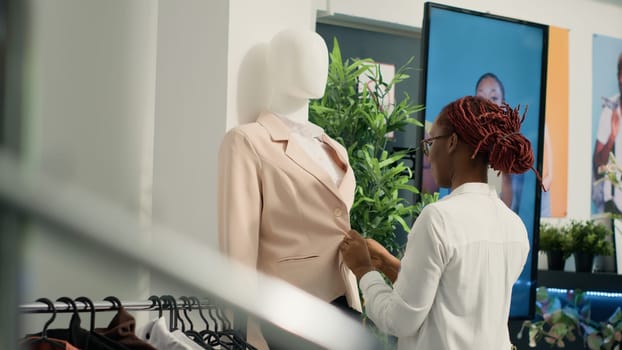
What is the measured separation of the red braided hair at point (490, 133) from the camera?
2.37m

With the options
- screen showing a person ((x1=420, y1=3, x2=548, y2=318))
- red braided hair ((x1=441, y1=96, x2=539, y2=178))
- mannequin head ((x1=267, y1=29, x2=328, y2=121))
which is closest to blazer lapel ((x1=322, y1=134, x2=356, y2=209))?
mannequin head ((x1=267, y1=29, x2=328, y2=121))

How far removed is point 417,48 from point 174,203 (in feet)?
9.86

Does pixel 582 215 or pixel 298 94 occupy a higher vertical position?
pixel 298 94

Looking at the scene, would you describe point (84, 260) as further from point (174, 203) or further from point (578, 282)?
point (578, 282)

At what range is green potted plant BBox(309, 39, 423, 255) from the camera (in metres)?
3.90

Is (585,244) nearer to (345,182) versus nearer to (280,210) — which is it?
(345,182)

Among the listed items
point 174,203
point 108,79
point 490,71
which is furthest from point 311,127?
point 108,79

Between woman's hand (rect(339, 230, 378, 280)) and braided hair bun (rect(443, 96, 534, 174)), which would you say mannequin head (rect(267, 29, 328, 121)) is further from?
braided hair bun (rect(443, 96, 534, 174))

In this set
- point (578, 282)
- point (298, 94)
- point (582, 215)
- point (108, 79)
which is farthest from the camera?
point (582, 215)

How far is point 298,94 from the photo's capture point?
299 cm

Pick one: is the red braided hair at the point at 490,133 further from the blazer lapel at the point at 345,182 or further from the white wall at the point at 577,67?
the white wall at the point at 577,67

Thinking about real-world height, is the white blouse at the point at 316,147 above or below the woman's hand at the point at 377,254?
above

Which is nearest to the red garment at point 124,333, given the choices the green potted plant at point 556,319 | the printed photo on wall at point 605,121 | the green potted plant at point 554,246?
the green potted plant at point 556,319

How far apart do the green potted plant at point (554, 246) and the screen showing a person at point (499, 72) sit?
1.12 m
